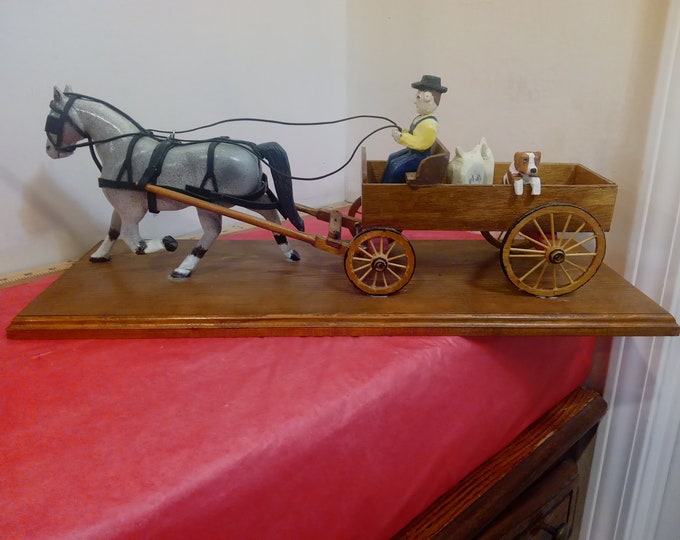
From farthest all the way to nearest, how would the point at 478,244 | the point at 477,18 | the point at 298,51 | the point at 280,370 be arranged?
the point at 298,51
the point at 477,18
the point at 478,244
the point at 280,370

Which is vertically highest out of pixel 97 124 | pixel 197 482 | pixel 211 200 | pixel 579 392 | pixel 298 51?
pixel 298 51

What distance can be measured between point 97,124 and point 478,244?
734 mm

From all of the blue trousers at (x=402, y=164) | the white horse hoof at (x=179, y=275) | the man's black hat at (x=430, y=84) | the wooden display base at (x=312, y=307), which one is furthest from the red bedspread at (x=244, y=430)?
the man's black hat at (x=430, y=84)

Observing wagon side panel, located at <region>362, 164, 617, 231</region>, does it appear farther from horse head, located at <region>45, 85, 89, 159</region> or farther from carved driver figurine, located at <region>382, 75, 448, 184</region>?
horse head, located at <region>45, 85, 89, 159</region>

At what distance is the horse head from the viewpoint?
0.86 m

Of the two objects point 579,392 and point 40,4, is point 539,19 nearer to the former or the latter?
point 579,392

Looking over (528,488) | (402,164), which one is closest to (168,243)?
(402,164)

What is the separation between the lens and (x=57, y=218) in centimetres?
112

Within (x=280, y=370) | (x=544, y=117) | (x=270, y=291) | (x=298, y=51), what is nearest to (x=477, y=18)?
(x=544, y=117)

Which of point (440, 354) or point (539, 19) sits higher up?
point (539, 19)

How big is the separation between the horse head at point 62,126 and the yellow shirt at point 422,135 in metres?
0.52

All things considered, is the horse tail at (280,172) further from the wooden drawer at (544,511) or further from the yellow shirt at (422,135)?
the wooden drawer at (544,511)

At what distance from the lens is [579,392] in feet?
3.71

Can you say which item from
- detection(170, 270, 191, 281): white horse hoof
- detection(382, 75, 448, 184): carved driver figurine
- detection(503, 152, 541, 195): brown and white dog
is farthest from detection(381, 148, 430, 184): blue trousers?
detection(170, 270, 191, 281): white horse hoof
